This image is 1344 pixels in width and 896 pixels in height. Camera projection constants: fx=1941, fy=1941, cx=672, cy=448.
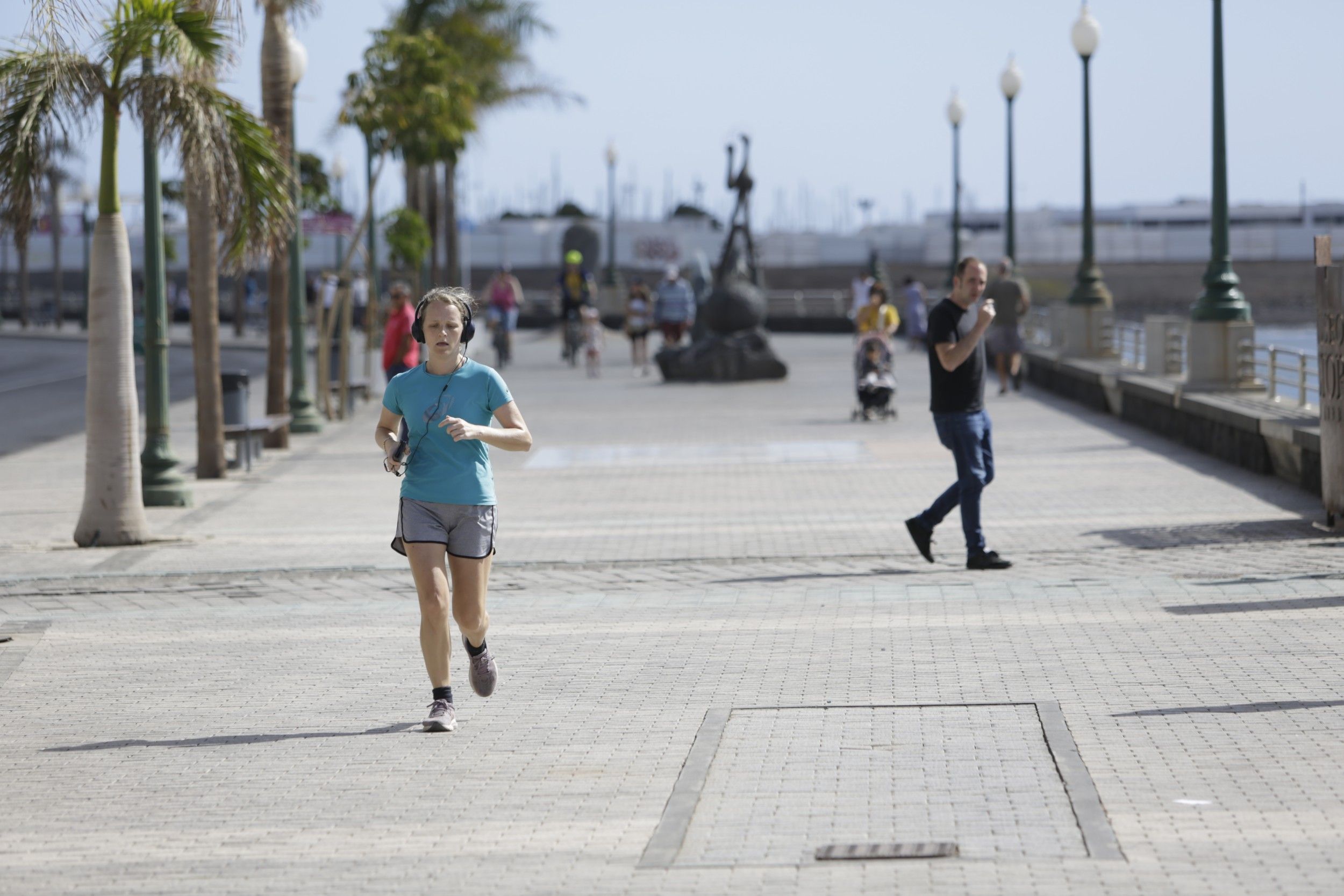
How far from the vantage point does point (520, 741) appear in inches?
271

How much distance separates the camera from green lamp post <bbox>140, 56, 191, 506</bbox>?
14594mm

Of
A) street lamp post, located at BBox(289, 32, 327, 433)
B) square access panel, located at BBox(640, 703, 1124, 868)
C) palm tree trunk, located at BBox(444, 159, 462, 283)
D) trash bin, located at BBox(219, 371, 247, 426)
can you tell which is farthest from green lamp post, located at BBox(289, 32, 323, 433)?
palm tree trunk, located at BBox(444, 159, 462, 283)

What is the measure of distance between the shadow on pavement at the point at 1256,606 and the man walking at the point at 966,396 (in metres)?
1.70

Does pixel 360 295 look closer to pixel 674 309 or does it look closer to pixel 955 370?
pixel 674 309

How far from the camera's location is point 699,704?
743 cm

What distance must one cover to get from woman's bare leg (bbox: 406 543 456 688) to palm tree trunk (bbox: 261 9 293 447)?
13.3 m

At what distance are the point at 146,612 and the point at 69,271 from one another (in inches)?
3635

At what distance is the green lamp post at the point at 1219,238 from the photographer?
1903 cm

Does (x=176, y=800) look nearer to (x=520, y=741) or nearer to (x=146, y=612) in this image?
(x=520, y=741)

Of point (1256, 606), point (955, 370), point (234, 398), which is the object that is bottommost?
point (1256, 606)

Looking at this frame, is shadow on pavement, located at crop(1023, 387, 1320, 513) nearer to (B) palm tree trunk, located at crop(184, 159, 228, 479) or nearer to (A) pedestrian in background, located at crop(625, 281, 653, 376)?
(B) palm tree trunk, located at crop(184, 159, 228, 479)

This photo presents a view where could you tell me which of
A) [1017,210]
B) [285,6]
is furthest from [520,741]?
[1017,210]

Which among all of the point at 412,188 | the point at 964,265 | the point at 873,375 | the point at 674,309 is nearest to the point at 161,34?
the point at 964,265

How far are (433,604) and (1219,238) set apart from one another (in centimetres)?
1376
